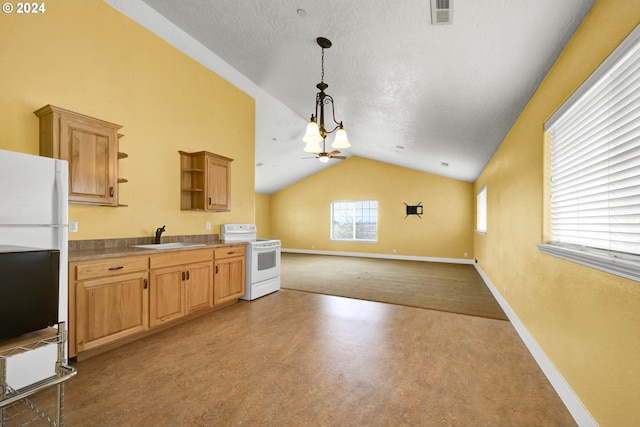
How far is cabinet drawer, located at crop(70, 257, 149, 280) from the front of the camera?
90.6 inches

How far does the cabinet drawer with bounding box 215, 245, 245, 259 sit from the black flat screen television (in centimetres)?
241

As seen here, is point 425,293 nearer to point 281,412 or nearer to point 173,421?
point 281,412

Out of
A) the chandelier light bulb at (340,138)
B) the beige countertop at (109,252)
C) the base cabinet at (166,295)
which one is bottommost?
the base cabinet at (166,295)

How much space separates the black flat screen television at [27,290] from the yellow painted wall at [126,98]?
5.96 feet

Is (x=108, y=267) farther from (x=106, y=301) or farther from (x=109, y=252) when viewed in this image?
(x=106, y=301)

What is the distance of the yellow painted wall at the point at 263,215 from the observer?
34.9 feet

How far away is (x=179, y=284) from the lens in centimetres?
315

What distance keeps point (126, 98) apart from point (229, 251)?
2.18 m

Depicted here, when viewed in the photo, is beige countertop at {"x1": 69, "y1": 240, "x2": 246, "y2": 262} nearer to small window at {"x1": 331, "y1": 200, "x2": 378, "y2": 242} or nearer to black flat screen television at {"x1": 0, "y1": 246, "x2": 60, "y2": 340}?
black flat screen television at {"x1": 0, "y1": 246, "x2": 60, "y2": 340}

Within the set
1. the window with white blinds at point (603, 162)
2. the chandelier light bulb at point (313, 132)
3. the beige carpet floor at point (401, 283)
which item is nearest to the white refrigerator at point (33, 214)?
the chandelier light bulb at point (313, 132)

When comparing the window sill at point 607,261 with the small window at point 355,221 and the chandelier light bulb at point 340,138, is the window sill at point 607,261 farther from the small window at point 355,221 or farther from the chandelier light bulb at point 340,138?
the small window at point 355,221

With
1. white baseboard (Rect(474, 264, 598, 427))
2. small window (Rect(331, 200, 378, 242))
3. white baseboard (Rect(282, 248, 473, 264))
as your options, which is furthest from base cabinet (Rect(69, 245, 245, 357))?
small window (Rect(331, 200, 378, 242))

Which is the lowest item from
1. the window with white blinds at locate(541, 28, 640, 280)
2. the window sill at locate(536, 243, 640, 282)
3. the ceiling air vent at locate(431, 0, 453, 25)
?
the window sill at locate(536, 243, 640, 282)

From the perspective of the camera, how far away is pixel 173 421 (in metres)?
1.70
